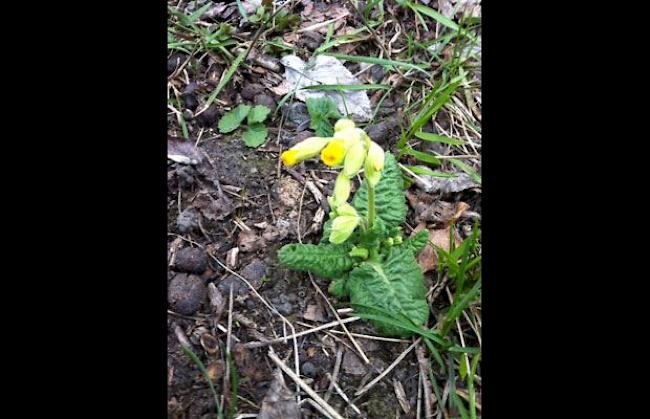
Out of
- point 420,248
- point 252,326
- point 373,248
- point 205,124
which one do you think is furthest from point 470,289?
point 205,124

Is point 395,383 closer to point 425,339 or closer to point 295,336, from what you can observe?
point 425,339

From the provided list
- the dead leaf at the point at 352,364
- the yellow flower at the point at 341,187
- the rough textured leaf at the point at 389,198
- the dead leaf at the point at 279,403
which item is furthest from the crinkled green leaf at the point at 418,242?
the dead leaf at the point at 279,403

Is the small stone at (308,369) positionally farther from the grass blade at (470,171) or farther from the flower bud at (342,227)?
the grass blade at (470,171)

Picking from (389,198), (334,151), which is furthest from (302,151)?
(389,198)

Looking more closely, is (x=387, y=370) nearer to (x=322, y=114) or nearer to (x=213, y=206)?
(x=213, y=206)

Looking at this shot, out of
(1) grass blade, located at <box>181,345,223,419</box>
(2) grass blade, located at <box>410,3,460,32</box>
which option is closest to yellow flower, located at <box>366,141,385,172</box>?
(1) grass blade, located at <box>181,345,223,419</box>

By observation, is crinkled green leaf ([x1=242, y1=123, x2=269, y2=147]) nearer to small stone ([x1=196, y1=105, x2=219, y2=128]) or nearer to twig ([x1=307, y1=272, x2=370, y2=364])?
small stone ([x1=196, y1=105, x2=219, y2=128])
